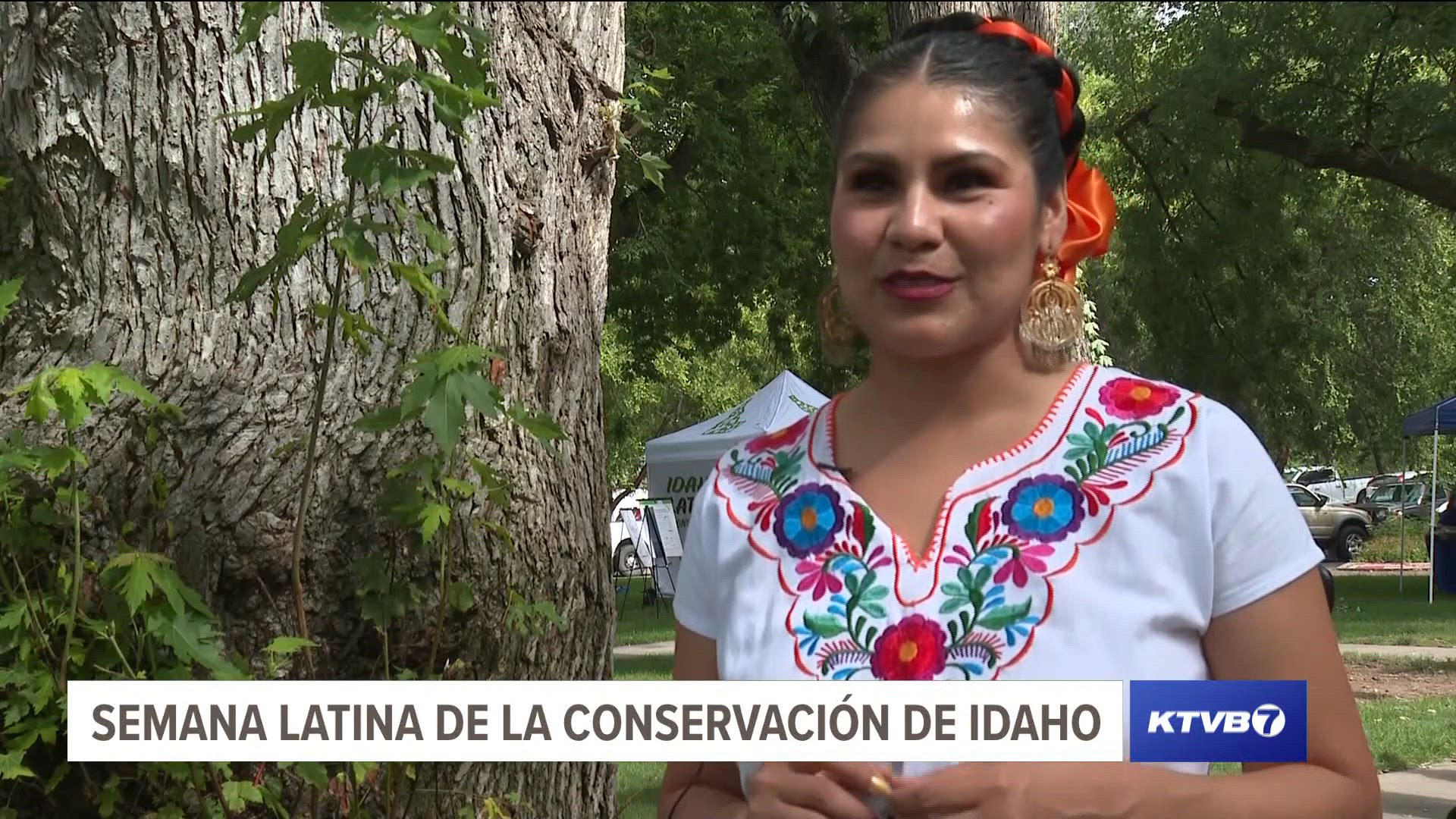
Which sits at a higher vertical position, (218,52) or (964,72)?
(218,52)

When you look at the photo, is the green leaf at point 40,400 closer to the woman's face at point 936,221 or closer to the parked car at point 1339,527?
the woman's face at point 936,221

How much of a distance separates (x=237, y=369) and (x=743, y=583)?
1.30 m

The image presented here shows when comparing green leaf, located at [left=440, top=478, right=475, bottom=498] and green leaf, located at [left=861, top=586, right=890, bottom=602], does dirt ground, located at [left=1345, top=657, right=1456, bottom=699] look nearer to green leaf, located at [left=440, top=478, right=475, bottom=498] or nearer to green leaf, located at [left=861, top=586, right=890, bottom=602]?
green leaf, located at [left=440, top=478, right=475, bottom=498]

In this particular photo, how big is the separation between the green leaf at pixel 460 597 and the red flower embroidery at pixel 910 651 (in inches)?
49.6

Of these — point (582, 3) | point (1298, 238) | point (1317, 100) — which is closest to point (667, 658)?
point (1317, 100)

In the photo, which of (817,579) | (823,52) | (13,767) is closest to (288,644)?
(13,767)

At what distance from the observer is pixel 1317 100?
12.9 metres

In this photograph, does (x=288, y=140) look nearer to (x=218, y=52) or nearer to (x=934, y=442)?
(x=218, y=52)

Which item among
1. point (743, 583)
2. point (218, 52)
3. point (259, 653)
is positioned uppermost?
point (218, 52)

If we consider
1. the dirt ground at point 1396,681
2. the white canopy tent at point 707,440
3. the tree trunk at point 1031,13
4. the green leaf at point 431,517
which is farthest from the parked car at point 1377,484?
the green leaf at point 431,517

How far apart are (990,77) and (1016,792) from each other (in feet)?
2.23

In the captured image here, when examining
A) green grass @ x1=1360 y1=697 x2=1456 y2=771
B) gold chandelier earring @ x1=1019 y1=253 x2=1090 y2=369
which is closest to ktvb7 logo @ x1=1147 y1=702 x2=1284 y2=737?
gold chandelier earring @ x1=1019 y1=253 x2=1090 y2=369

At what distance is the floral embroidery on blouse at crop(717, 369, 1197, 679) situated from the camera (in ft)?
4.75

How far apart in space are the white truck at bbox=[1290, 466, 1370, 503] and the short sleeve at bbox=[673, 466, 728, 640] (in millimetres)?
43773
